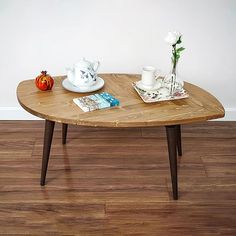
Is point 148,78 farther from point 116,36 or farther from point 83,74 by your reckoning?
point 116,36

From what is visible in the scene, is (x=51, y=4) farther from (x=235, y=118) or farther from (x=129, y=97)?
(x=235, y=118)

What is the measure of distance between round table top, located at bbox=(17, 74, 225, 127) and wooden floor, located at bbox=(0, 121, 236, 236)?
478mm

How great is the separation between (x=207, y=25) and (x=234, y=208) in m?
1.16

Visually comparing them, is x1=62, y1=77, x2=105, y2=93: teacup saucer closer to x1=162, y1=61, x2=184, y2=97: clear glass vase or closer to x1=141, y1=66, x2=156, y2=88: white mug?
x1=141, y1=66, x2=156, y2=88: white mug

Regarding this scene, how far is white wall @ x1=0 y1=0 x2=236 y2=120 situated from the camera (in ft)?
6.82

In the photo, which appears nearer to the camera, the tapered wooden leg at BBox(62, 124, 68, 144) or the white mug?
the white mug

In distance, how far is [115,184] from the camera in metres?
1.81

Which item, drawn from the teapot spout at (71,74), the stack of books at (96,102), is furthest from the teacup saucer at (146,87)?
the teapot spout at (71,74)

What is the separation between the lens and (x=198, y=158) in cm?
204

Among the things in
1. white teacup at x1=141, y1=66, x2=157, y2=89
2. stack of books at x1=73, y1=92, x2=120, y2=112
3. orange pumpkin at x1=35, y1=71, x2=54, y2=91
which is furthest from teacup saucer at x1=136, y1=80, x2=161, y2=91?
orange pumpkin at x1=35, y1=71, x2=54, y2=91

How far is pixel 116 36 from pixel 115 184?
964 millimetres

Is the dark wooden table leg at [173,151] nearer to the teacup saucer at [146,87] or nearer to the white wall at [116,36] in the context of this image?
the teacup saucer at [146,87]

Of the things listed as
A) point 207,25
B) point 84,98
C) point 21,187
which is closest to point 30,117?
point 21,187

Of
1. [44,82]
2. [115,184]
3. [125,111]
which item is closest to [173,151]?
[125,111]
